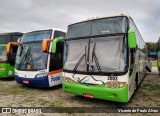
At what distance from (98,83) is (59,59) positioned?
12.7 ft

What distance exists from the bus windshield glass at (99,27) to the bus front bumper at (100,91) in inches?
70.3

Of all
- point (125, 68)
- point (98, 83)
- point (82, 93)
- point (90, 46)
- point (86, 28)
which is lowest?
point (82, 93)

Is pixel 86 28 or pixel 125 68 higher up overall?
pixel 86 28

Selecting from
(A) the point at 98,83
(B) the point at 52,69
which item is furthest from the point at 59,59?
(A) the point at 98,83

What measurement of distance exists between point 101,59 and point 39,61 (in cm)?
373

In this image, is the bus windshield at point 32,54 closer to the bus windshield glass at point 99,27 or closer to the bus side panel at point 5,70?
the bus windshield glass at point 99,27

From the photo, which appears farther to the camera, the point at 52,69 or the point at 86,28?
the point at 52,69

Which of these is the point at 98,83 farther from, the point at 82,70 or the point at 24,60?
the point at 24,60

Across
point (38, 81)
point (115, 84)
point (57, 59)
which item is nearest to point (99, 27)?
point (115, 84)

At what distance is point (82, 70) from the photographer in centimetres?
630

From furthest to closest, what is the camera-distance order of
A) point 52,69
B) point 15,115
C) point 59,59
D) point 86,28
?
point 59,59, point 52,69, point 86,28, point 15,115

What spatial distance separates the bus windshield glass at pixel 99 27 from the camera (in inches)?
239

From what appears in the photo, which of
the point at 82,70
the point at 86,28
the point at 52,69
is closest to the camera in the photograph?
the point at 82,70

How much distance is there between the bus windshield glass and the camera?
6082 millimetres
